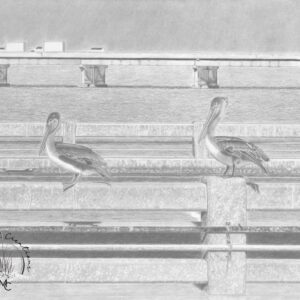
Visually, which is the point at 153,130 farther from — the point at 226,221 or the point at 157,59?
the point at 157,59

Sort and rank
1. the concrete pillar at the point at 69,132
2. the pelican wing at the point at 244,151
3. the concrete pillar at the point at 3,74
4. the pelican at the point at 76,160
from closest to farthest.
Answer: the pelican at the point at 76,160 < the pelican wing at the point at 244,151 < the concrete pillar at the point at 69,132 < the concrete pillar at the point at 3,74

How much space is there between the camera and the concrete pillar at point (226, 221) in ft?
23.7

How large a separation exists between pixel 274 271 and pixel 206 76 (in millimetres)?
56193

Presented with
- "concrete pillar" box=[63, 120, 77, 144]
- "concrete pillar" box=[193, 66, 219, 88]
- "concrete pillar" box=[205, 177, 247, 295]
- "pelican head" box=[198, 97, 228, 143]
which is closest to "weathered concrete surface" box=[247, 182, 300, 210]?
"concrete pillar" box=[205, 177, 247, 295]

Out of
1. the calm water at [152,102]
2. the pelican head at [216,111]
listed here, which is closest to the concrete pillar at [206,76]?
the calm water at [152,102]

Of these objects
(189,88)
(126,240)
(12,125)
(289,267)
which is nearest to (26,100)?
(189,88)

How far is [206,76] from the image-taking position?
63219mm

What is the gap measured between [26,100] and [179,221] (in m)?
41.8

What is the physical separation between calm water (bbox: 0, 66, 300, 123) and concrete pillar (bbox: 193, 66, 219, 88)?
702 millimetres

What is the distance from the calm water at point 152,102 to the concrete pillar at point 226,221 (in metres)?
32.9

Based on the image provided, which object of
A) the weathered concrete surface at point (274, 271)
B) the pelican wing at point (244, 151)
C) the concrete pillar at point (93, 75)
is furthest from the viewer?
the concrete pillar at point (93, 75)

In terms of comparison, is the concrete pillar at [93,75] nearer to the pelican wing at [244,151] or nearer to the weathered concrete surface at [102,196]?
the pelican wing at [244,151]

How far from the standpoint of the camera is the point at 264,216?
1209 cm

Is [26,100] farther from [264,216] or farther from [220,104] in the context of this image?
[220,104]
